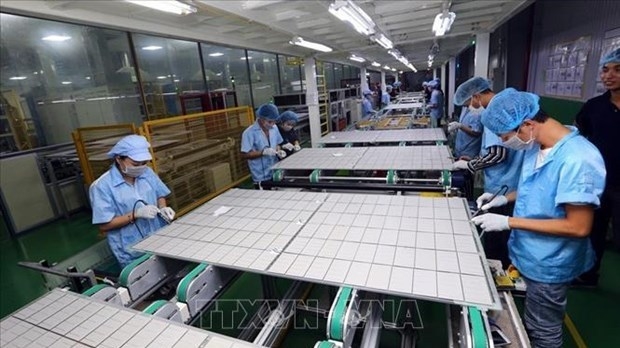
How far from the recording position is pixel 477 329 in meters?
0.99

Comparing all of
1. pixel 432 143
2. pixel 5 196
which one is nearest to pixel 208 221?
pixel 432 143

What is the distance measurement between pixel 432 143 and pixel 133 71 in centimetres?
472

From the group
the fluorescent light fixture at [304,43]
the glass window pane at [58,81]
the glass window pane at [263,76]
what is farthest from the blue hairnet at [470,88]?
the glass window pane at [263,76]

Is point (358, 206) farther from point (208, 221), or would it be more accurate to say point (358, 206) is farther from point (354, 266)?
point (208, 221)

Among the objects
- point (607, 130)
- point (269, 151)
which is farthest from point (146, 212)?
point (607, 130)

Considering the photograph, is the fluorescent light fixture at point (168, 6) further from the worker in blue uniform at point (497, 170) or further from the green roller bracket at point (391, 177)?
the worker in blue uniform at point (497, 170)

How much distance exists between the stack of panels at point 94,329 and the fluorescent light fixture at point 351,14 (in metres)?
2.96

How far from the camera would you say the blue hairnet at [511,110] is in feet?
4.75

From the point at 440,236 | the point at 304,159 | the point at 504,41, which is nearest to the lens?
the point at 440,236

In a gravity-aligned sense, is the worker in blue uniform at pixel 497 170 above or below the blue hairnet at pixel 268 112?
below

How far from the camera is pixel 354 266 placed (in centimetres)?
136

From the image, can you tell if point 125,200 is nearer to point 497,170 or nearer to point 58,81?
point 497,170

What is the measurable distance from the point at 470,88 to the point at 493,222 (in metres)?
1.99

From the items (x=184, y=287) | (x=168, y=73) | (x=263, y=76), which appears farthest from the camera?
(x=263, y=76)
